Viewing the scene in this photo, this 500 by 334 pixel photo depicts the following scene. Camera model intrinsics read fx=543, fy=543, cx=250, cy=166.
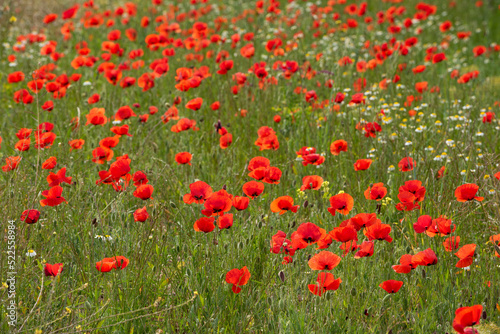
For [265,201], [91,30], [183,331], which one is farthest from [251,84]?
[91,30]

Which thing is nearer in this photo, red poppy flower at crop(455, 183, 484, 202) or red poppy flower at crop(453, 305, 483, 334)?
red poppy flower at crop(453, 305, 483, 334)

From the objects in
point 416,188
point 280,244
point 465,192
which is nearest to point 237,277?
point 280,244

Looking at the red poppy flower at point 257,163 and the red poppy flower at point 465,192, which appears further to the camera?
the red poppy flower at point 257,163

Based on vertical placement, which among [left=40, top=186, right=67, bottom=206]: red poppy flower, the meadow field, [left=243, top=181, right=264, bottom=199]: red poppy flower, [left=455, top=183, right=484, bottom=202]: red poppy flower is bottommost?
the meadow field

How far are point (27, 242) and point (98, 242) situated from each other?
29 cm

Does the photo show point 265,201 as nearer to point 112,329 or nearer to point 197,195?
point 197,195

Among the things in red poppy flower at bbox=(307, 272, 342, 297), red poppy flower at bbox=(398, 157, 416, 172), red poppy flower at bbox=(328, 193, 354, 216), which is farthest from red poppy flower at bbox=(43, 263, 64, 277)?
red poppy flower at bbox=(398, 157, 416, 172)

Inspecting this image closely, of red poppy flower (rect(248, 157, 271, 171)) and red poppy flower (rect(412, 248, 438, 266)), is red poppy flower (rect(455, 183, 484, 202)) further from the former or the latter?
red poppy flower (rect(248, 157, 271, 171))

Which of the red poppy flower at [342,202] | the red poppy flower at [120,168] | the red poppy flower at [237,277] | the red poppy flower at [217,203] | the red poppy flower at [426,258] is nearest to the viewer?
the red poppy flower at [426,258]

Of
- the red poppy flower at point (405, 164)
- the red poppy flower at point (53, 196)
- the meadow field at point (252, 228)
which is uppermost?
the red poppy flower at point (53, 196)

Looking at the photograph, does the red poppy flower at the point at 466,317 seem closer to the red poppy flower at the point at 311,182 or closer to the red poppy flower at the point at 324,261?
the red poppy flower at the point at 324,261

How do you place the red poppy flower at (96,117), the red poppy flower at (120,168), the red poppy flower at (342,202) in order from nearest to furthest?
the red poppy flower at (342,202)
the red poppy flower at (120,168)
the red poppy flower at (96,117)

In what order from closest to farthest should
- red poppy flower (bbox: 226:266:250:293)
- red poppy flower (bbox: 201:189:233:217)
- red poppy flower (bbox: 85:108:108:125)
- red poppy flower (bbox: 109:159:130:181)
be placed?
1. red poppy flower (bbox: 226:266:250:293)
2. red poppy flower (bbox: 201:189:233:217)
3. red poppy flower (bbox: 109:159:130:181)
4. red poppy flower (bbox: 85:108:108:125)

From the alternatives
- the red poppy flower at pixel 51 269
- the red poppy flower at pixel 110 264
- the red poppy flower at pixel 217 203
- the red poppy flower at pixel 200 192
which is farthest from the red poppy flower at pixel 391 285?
the red poppy flower at pixel 51 269
